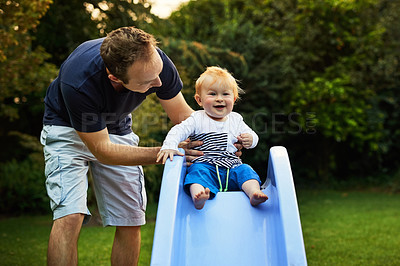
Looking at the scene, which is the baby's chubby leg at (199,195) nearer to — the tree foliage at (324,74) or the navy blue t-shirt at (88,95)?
the navy blue t-shirt at (88,95)

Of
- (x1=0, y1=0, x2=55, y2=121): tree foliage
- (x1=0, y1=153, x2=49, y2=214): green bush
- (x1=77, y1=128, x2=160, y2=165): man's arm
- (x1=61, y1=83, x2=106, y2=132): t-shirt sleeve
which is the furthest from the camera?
(x1=0, y1=153, x2=49, y2=214): green bush

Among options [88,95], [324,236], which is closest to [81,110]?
[88,95]

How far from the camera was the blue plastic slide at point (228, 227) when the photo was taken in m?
2.05

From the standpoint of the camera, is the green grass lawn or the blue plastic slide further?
the green grass lawn

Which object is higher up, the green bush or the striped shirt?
the striped shirt

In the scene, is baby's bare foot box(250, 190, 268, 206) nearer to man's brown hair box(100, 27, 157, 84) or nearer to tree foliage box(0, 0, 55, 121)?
man's brown hair box(100, 27, 157, 84)

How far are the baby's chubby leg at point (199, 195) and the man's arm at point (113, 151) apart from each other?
0.98 ft

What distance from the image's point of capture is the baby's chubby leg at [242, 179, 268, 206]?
233 centimetres

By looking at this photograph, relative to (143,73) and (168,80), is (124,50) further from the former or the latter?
(168,80)

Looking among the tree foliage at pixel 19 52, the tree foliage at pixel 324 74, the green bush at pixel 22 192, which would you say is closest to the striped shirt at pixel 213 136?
the tree foliage at pixel 19 52

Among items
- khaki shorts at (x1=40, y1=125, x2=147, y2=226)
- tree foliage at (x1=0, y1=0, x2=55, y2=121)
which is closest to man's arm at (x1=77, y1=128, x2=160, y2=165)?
khaki shorts at (x1=40, y1=125, x2=147, y2=226)

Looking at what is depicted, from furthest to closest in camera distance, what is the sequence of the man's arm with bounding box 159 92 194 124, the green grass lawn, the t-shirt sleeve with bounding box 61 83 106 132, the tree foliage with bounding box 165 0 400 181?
the tree foliage with bounding box 165 0 400 181
the green grass lawn
the man's arm with bounding box 159 92 194 124
the t-shirt sleeve with bounding box 61 83 106 132

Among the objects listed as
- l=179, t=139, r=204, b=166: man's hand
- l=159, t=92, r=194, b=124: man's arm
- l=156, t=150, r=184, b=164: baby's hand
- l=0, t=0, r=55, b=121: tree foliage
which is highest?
l=0, t=0, r=55, b=121: tree foliage

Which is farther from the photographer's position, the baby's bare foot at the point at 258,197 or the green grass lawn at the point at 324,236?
the green grass lawn at the point at 324,236
